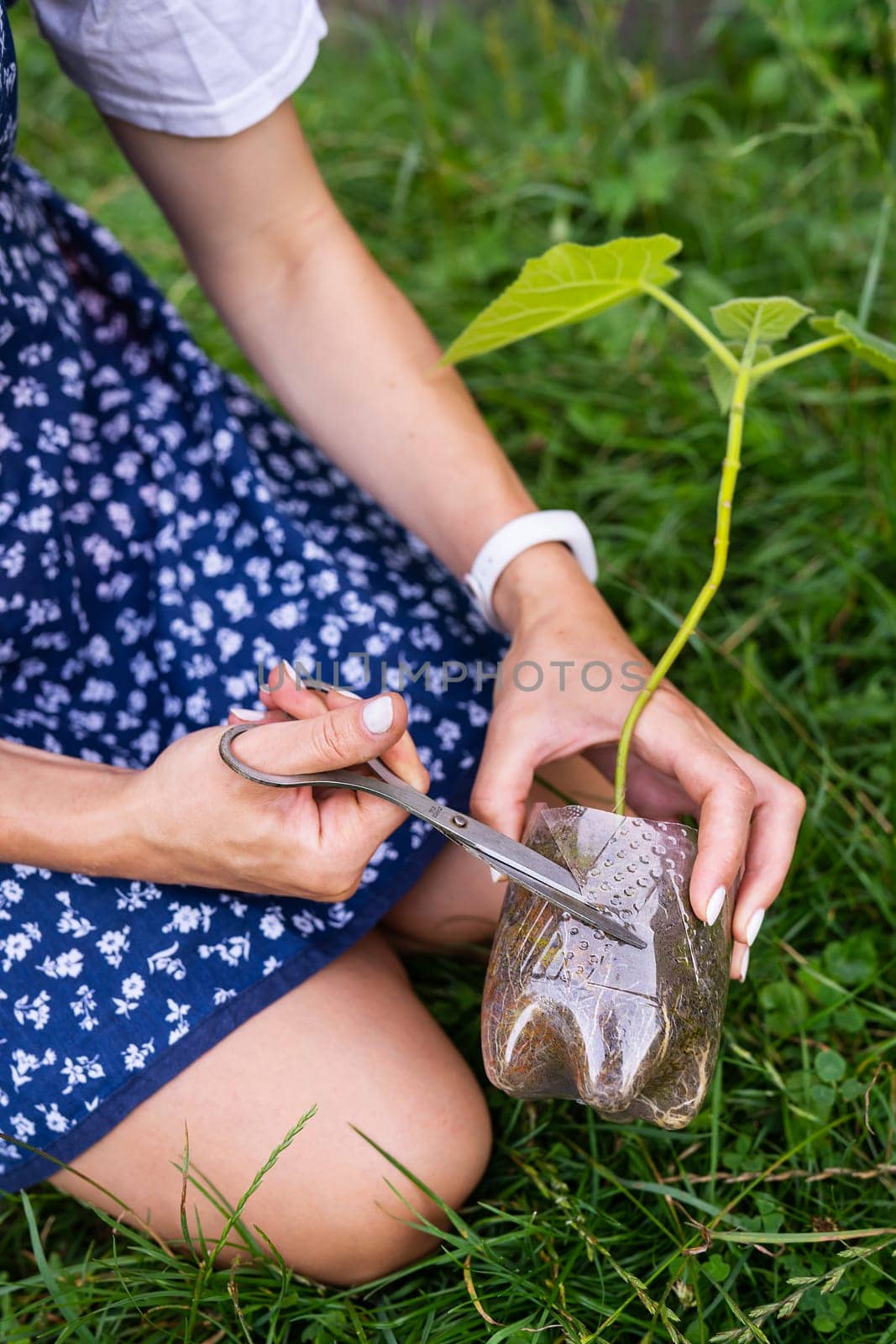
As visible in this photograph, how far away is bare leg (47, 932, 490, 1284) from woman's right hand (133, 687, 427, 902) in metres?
0.22

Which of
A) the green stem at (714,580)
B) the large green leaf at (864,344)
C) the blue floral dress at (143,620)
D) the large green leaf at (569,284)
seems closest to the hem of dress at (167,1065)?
the blue floral dress at (143,620)

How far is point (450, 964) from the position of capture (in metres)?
1.37

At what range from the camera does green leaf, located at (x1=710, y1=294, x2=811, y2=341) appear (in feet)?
3.22

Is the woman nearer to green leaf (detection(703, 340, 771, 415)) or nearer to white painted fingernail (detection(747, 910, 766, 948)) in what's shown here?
white painted fingernail (detection(747, 910, 766, 948))

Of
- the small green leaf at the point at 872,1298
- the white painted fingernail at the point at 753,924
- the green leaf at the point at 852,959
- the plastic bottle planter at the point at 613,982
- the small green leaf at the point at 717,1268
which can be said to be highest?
the plastic bottle planter at the point at 613,982

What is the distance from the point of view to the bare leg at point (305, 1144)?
1.09 meters

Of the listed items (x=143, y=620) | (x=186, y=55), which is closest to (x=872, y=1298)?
(x=143, y=620)

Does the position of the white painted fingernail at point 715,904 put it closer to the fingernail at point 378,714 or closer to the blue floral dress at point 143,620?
the fingernail at point 378,714

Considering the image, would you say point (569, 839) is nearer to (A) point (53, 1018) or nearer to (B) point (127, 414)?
(A) point (53, 1018)

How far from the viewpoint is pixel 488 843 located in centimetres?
85

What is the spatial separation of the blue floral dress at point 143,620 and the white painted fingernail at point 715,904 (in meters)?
0.38

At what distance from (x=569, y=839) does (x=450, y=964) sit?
52cm

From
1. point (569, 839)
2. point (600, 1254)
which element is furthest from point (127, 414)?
point (600, 1254)

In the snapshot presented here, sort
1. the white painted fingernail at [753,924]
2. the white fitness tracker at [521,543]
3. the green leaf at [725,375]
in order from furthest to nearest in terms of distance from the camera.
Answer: the white fitness tracker at [521,543]
the green leaf at [725,375]
the white painted fingernail at [753,924]
